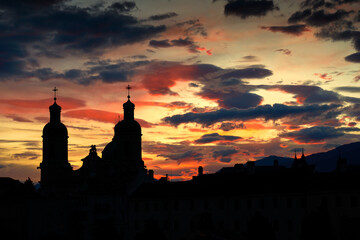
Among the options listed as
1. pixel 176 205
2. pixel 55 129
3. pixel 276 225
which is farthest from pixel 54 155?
pixel 276 225

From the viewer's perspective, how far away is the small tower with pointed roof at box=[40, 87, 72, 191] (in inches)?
5664

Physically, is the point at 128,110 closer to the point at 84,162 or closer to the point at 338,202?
the point at 84,162

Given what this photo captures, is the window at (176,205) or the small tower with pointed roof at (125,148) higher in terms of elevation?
the small tower with pointed roof at (125,148)

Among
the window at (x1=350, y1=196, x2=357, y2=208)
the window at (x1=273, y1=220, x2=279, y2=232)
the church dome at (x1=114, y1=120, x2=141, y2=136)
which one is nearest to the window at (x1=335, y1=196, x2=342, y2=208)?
the window at (x1=350, y1=196, x2=357, y2=208)

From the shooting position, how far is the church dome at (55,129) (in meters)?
146

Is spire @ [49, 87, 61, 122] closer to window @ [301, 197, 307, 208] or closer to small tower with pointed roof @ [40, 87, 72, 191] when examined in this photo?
small tower with pointed roof @ [40, 87, 72, 191]

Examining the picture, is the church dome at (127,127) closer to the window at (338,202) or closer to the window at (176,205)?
the window at (176,205)

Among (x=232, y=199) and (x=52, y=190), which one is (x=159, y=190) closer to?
(x=232, y=199)

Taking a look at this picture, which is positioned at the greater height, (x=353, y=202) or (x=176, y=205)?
(x=176, y=205)

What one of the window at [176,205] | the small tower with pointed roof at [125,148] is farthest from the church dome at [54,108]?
the window at [176,205]

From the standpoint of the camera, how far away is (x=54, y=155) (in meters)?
145

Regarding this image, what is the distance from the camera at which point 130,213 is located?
106m

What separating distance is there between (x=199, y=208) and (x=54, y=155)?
52487 millimetres

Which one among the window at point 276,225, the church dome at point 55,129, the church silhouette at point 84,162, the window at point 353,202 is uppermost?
the church dome at point 55,129
